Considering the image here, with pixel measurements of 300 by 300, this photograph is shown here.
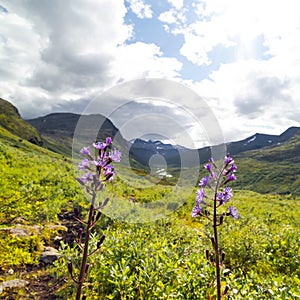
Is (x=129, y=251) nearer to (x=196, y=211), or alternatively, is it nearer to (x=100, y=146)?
(x=196, y=211)

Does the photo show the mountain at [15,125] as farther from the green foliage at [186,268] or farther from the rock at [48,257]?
the green foliage at [186,268]

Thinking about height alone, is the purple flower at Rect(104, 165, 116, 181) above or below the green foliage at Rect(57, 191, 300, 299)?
above

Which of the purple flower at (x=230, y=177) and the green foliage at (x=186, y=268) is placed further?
the green foliage at (x=186, y=268)

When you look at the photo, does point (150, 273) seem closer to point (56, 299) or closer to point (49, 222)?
point (56, 299)

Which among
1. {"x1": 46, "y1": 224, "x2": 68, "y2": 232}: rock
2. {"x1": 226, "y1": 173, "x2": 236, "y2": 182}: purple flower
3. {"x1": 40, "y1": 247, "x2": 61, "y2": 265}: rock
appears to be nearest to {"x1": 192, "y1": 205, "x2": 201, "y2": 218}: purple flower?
{"x1": 226, "y1": 173, "x2": 236, "y2": 182}: purple flower

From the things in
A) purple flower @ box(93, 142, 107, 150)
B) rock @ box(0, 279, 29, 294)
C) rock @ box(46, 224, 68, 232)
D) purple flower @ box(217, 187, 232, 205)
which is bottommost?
rock @ box(0, 279, 29, 294)

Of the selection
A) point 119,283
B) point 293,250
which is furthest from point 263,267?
point 119,283

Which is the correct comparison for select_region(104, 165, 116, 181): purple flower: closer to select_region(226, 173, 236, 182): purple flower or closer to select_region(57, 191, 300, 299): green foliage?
select_region(57, 191, 300, 299): green foliage

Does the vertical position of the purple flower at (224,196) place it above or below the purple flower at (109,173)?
below

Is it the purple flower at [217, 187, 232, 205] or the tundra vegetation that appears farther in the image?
the tundra vegetation

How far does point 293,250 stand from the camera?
24.2 ft

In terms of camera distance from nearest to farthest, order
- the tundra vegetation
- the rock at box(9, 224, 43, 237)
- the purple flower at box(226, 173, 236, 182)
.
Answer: the purple flower at box(226, 173, 236, 182)
the tundra vegetation
the rock at box(9, 224, 43, 237)

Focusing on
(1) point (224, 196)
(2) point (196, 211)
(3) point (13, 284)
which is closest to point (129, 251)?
(3) point (13, 284)

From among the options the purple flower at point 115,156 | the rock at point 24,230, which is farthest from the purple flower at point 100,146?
the rock at point 24,230
